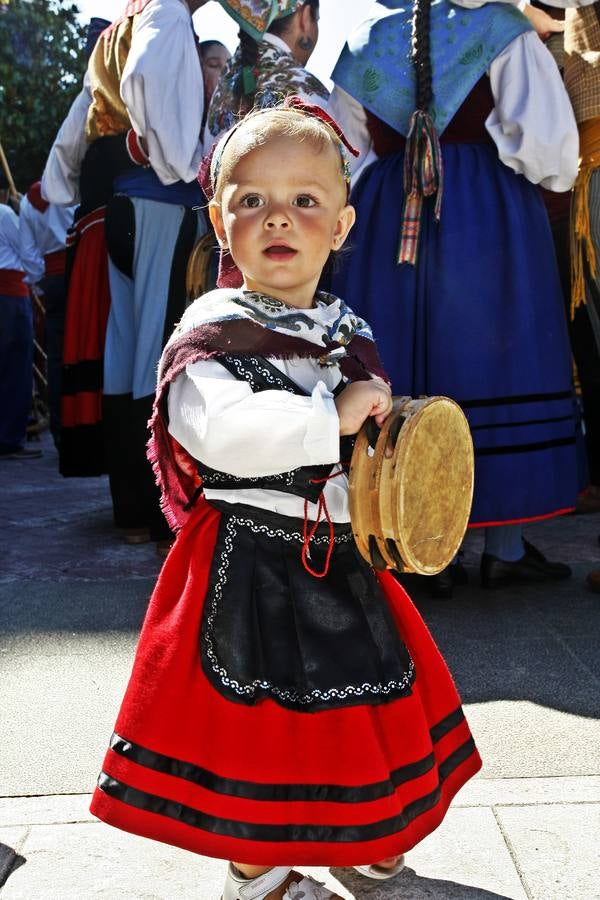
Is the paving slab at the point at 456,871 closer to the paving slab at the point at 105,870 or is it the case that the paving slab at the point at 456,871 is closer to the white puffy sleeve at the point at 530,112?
A: the paving slab at the point at 105,870

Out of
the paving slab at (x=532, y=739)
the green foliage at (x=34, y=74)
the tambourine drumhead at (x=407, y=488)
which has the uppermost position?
the green foliage at (x=34, y=74)

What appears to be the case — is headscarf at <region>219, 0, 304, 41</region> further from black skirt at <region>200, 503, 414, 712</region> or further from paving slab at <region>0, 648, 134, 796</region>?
black skirt at <region>200, 503, 414, 712</region>

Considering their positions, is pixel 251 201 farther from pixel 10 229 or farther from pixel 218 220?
pixel 10 229

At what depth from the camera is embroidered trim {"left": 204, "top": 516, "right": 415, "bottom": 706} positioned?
60.6 inches

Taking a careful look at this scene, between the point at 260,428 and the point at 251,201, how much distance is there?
0.42 m

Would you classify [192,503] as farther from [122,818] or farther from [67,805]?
[67,805]

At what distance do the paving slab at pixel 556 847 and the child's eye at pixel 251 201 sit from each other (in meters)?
1.17

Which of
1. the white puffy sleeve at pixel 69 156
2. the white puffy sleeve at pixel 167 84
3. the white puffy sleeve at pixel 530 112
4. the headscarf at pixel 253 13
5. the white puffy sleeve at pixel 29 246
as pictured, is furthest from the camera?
the white puffy sleeve at pixel 29 246

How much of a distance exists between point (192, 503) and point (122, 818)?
21.0 inches

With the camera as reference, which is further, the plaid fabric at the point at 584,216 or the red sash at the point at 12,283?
the red sash at the point at 12,283

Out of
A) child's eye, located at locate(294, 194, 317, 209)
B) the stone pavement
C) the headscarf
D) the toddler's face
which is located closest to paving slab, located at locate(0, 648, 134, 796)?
the stone pavement

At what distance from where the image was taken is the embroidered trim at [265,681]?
154cm

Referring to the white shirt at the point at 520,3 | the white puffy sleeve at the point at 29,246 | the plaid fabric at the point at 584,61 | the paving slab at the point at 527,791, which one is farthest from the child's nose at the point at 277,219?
the white puffy sleeve at the point at 29,246

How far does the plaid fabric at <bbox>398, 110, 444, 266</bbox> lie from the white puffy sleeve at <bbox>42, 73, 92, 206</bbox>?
5.82ft
